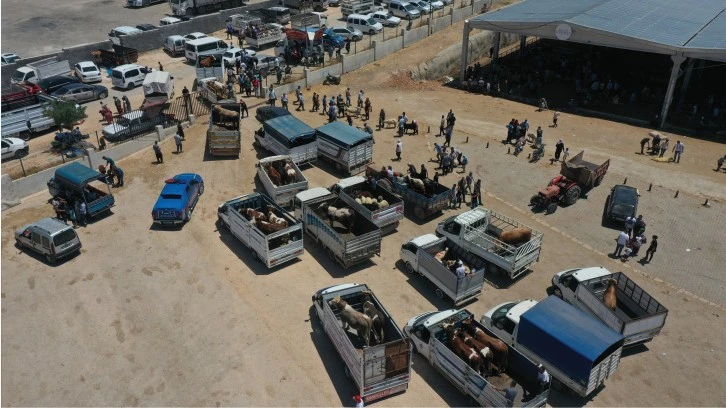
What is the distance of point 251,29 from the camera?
53.2m

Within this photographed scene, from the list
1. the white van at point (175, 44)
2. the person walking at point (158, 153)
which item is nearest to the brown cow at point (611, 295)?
the person walking at point (158, 153)

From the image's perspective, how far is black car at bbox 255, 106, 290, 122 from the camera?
35938 mm

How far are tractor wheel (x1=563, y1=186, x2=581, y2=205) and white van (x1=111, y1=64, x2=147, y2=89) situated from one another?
3347 centimetres

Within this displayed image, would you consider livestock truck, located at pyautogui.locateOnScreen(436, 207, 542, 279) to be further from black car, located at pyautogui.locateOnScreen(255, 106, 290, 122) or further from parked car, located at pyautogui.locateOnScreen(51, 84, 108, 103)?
parked car, located at pyautogui.locateOnScreen(51, 84, 108, 103)

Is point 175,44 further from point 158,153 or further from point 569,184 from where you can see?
point 569,184

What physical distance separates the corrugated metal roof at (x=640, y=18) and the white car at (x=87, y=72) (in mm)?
31210

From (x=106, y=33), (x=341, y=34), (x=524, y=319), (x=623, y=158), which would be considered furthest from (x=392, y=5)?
(x=524, y=319)

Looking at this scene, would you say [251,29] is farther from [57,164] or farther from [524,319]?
[524,319]

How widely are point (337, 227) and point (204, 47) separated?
104 feet

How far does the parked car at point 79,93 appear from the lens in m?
41.0

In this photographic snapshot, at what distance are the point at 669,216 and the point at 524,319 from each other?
14.5m

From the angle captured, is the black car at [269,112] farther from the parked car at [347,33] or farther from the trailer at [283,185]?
the parked car at [347,33]

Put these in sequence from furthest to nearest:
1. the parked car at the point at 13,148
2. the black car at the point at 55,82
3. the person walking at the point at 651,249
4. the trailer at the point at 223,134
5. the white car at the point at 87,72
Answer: the white car at the point at 87,72 → the black car at the point at 55,82 → the parked car at the point at 13,148 → the trailer at the point at 223,134 → the person walking at the point at 651,249

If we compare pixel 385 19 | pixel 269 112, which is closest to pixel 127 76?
pixel 269 112
